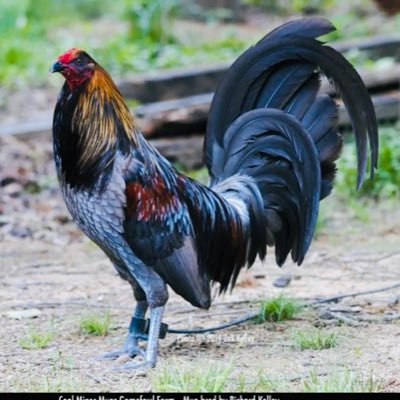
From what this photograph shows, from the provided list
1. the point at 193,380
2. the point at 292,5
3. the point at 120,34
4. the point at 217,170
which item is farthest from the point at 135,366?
the point at 292,5

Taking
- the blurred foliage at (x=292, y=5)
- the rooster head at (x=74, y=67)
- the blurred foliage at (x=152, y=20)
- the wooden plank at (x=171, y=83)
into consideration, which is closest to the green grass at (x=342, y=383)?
the rooster head at (x=74, y=67)

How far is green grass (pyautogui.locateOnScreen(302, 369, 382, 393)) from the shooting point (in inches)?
163

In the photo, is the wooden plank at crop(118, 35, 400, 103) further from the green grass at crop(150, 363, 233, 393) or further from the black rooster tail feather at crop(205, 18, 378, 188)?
the green grass at crop(150, 363, 233, 393)

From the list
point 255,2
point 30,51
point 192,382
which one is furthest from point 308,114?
point 255,2

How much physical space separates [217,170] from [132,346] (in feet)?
4.10

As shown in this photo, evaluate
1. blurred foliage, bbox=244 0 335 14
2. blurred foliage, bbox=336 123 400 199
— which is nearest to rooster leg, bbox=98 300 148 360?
blurred foliage, bbox=336 123 400 199

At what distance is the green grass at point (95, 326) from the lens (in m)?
5.61

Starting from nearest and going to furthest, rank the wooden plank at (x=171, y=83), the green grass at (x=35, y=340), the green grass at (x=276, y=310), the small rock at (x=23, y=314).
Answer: the green grass at (x=35, y=340)
the green grass at (x=276, y=310)
the small rock at (x=23, y=314)
the wooden plank at (x=171, y=83)

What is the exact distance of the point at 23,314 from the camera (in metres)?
6.05

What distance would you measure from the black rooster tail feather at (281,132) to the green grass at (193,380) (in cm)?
122

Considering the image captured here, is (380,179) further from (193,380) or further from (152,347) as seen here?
(193,380)

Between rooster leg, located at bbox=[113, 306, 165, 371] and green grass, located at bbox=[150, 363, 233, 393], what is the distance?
0.39 metres

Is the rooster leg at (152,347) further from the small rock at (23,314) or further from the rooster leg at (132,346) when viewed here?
the small rock at (23,314)

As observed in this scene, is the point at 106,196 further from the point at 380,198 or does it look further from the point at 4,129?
the point at 4,129
